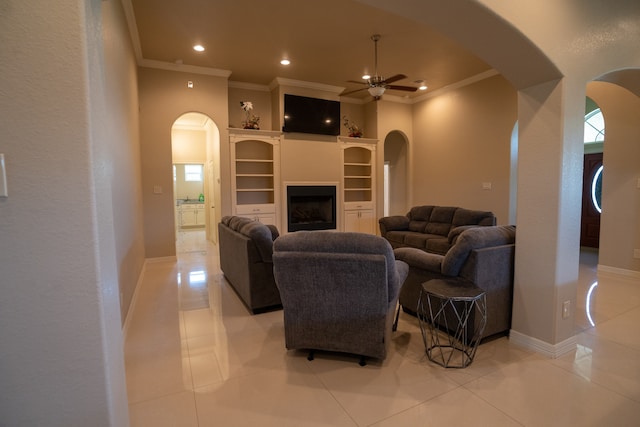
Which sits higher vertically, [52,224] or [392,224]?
[52,224]

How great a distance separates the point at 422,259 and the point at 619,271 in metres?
3.81

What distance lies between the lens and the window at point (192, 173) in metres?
10.5

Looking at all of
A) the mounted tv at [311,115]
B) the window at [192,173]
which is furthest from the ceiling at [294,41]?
the window at [192,173]

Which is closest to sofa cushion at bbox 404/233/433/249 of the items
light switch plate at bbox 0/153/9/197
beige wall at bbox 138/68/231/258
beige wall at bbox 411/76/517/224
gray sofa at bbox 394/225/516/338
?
beige wall at bbox 411/76/517/224

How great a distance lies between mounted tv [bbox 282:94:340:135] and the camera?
6336mm

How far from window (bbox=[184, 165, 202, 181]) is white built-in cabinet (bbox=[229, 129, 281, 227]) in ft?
15.9

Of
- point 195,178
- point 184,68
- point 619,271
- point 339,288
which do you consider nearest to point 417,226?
point 619,271

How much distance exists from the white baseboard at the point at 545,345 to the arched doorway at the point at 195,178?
5225mm

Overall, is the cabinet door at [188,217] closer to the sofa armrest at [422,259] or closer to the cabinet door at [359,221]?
the cabinet door at [359,221]

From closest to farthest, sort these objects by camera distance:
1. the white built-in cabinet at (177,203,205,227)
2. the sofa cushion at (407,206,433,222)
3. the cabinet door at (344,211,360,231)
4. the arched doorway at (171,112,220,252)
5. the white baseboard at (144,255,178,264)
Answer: the white baseboard at (144,255,178,264) → the sofa cushion at (407,206,433,222) → the arched doorway at (171,112,220,252) → the cabinet door at (344,211,360,231) → the white built-in cabinet at (177,203,205,227)

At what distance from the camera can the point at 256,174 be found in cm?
644

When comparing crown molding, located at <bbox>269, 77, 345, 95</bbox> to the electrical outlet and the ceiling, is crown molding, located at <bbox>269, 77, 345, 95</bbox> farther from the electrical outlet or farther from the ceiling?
the electrical outlet

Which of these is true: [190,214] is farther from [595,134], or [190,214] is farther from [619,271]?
[595,134]

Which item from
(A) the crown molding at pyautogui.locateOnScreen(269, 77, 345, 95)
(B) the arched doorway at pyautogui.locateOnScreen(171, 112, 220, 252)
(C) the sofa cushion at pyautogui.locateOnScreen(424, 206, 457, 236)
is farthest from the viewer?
(B) the arched doorway at pyautogui.locateOnScreen(171, 112, 220, 252)
